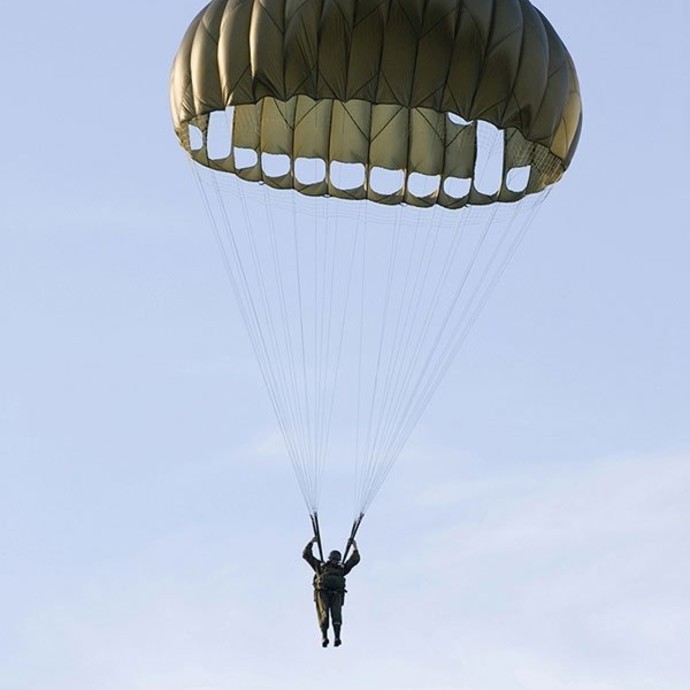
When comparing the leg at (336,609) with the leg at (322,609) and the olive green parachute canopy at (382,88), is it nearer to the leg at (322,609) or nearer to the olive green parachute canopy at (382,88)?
the leg at (322,609)

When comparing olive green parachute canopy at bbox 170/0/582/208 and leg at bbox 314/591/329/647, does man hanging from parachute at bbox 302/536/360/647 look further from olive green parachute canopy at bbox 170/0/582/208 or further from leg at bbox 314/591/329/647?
olive green parachute canopy at bbox 170/0/582/208

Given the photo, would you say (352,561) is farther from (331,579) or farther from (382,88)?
(382,88)

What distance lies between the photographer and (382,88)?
49750mm

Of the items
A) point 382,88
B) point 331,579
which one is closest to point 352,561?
point 331,579

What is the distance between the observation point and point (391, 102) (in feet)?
164

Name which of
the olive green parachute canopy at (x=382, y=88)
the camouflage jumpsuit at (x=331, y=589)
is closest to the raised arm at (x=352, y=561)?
the camouflage jumpsuit at (x=331, y=589)

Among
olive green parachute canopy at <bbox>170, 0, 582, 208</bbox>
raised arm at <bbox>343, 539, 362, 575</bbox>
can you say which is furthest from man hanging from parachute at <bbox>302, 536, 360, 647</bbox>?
olive green parachute canopy at <bbox>170, 0, 582, 208</bbox>

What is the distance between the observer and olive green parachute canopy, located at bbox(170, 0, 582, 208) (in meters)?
49.6

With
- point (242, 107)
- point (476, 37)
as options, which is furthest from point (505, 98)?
point (242, 107)

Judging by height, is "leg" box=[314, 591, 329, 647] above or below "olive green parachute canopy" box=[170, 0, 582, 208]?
below

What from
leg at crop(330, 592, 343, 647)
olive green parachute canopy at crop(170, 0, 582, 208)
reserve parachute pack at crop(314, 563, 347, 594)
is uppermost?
olive green parachute canopy at crop(170, 0, 582, 208)

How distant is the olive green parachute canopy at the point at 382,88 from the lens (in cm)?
4959

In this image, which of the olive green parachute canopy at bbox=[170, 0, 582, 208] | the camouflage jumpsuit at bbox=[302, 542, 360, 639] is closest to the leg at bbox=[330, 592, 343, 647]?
the camouflage jumpsuit at bbox=[302, 542, 360, 639]

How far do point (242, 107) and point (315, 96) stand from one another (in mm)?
2648
